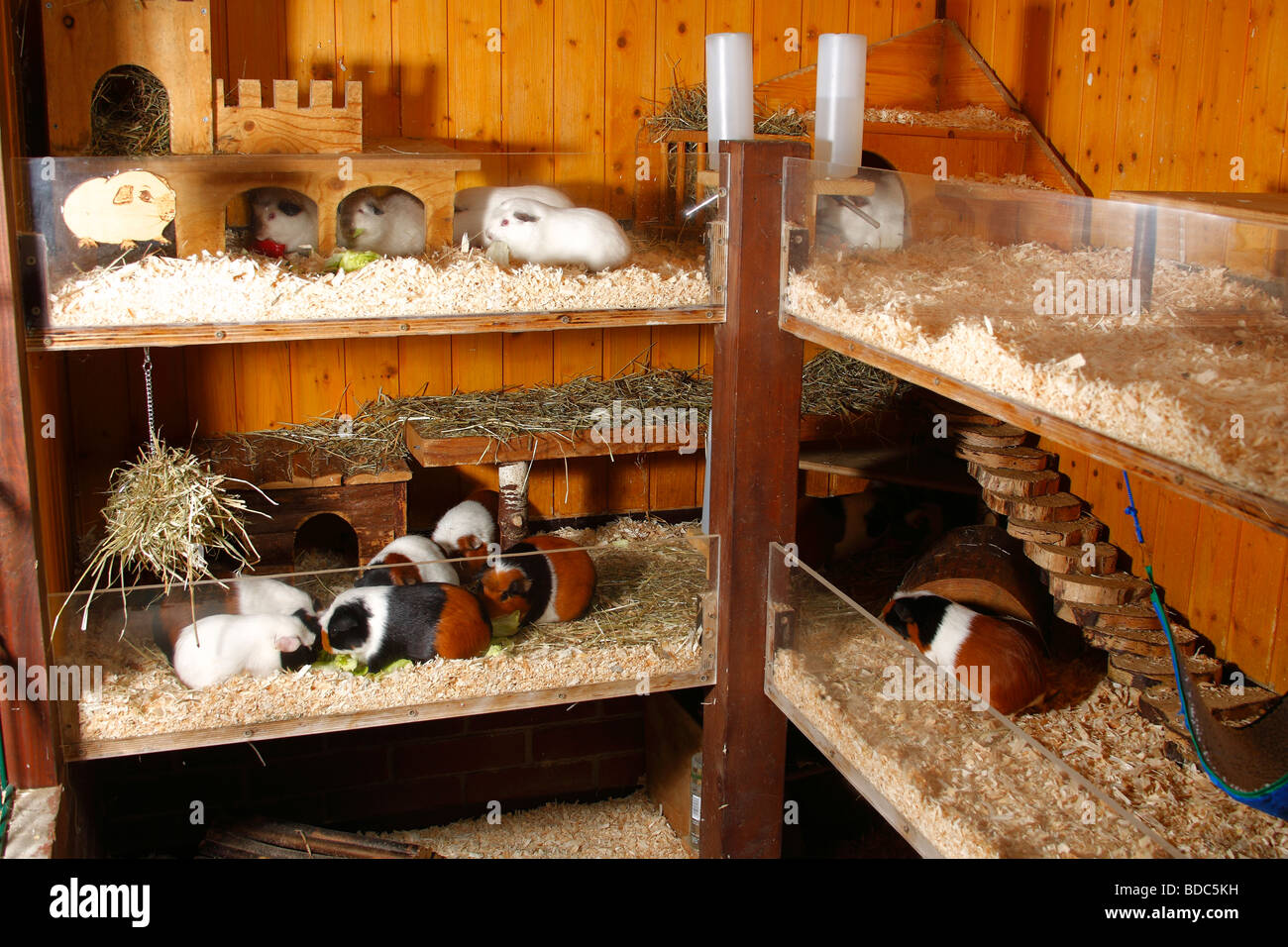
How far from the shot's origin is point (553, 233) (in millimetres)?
2537

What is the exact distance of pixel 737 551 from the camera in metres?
2.72

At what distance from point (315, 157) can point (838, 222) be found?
106 cm

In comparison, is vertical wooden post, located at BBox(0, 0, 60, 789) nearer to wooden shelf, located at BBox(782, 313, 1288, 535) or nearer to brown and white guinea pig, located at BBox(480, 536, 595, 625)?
brown and white guinea pig, located at BBox(480, 536, 595, 625)

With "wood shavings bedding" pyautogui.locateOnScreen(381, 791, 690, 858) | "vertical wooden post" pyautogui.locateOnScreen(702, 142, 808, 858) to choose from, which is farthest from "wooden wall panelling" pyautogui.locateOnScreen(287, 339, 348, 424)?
"wood shavings bedding" pyautogui.locateOnScreen(381, 791, 690, 858)

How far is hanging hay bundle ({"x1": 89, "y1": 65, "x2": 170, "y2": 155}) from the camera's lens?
2.50 metres

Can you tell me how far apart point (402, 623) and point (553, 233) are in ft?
3.02

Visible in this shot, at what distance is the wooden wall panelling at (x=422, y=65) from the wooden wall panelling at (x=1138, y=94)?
1.81 m

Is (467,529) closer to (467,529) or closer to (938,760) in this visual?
(467,529)

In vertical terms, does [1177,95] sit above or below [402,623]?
above

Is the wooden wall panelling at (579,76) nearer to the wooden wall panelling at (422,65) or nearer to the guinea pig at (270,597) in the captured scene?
the wooden wall panelling at (422,65)

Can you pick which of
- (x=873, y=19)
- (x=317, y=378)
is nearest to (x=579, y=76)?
(x=873, y=19)

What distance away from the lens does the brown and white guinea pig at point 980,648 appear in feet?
8.06

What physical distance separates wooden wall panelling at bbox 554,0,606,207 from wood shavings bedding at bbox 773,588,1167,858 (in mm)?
1549
